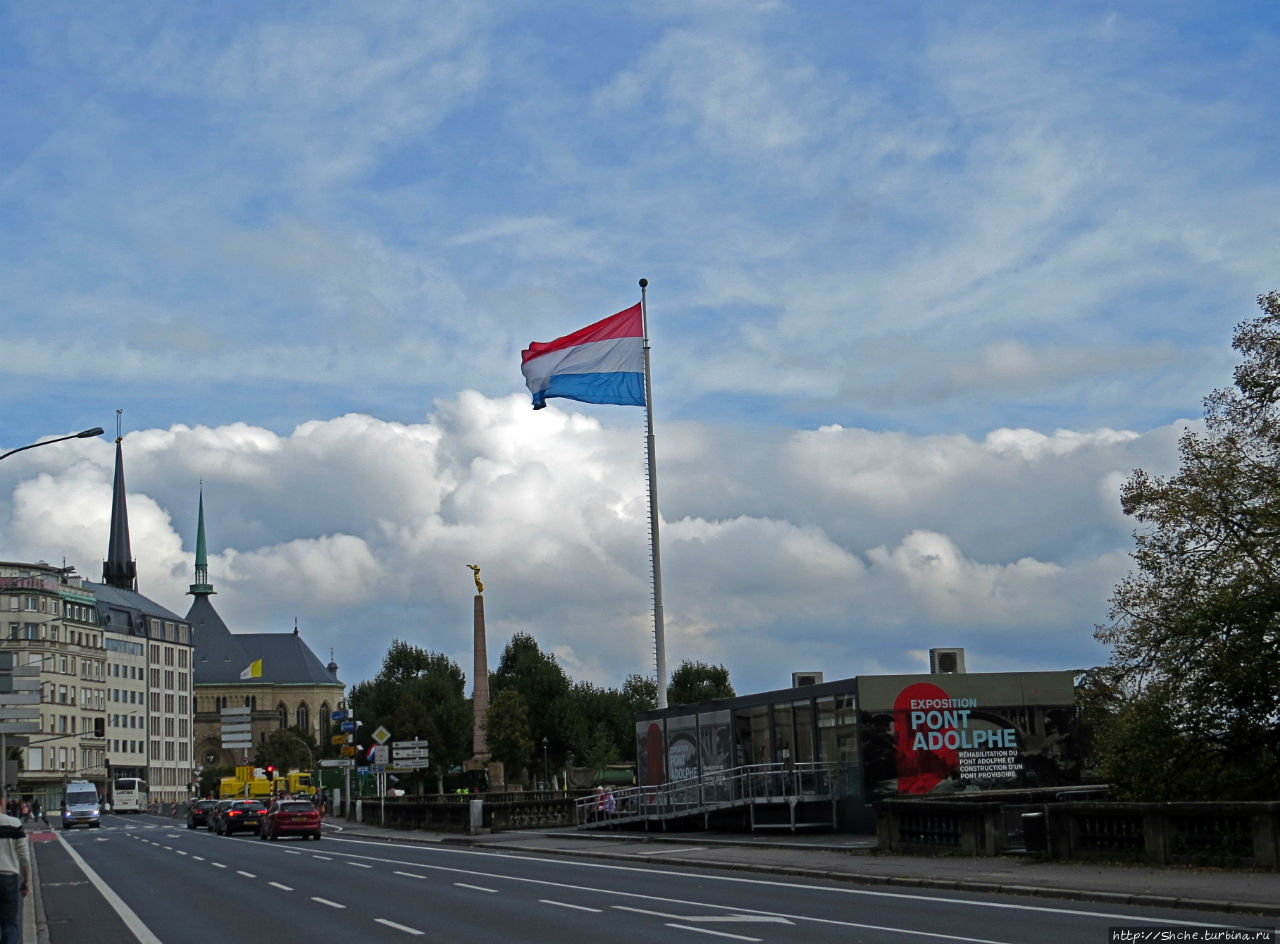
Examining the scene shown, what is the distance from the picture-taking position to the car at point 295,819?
55031 millimetres

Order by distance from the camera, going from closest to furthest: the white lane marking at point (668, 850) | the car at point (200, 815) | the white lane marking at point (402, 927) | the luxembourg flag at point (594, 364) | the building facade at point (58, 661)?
the white lane marking at point (402, 927) → the white lane marking at point (668, 850) → the luxembourg flag at point (594, 364) → the car at point (200, 815) → the building facade at point (58, 661)

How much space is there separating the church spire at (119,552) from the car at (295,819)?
13683 cm

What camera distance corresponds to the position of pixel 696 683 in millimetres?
123750

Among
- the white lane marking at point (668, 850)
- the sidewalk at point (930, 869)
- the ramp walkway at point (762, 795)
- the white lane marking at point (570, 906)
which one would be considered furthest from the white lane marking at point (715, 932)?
the ramp walkway at point (762, 795)

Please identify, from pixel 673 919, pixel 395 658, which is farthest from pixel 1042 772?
pixel 395 658

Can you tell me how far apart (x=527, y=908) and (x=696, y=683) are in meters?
103

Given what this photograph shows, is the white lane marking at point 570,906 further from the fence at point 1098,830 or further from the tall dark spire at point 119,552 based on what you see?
the tall dark spire at point 119,552

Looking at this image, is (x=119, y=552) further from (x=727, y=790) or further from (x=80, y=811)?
(x=727, y=790)

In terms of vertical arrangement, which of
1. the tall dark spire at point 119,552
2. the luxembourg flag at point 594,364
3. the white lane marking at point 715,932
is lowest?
the white lane marking at point 715,932

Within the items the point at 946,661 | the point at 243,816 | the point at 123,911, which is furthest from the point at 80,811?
the point at 123,911

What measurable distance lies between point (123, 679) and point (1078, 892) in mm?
162155

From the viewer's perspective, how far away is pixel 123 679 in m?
168

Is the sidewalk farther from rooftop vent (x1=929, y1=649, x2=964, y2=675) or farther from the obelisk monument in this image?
the obelisk monument

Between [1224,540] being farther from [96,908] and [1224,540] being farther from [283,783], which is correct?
[283,783]
